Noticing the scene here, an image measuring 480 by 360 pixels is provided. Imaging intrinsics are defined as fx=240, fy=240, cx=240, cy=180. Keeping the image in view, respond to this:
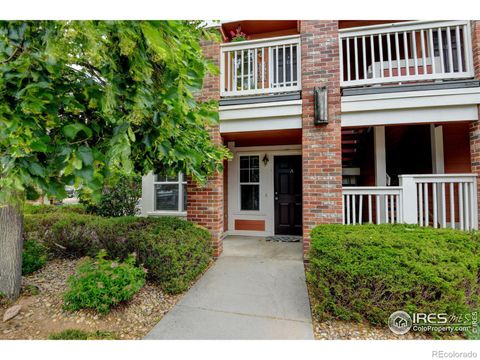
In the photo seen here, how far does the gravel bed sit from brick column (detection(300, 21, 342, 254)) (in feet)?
8.81

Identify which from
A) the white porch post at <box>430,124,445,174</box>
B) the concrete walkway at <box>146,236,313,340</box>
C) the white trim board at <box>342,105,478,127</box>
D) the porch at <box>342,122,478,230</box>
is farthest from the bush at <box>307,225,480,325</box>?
the white porch post at <box>430,124,445,174</box>

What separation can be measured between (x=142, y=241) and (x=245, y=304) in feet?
5.78

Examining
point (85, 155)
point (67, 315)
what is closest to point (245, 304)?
point (67, 315)

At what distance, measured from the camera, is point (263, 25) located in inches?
274

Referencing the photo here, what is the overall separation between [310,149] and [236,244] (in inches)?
113

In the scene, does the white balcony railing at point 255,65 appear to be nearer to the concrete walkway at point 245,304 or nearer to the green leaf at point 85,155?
the concrete walkway at point 245,304

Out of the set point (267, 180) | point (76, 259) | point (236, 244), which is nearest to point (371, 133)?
point (267, 180)

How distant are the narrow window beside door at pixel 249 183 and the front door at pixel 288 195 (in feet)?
1.79

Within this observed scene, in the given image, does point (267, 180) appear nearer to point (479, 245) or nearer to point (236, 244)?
point (236, 244)

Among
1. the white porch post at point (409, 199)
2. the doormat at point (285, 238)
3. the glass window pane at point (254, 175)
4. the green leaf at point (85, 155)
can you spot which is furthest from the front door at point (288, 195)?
the green leaf at point (85, 155)

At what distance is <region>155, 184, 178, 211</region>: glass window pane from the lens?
6551 mm

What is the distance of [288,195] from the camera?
6.63m

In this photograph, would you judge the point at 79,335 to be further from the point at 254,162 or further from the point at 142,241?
the point at 254,162

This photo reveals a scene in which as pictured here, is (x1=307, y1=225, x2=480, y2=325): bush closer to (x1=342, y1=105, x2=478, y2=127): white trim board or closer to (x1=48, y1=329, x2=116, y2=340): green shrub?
(x1=342, y1=105, x2=478, y2=127): white trim board
